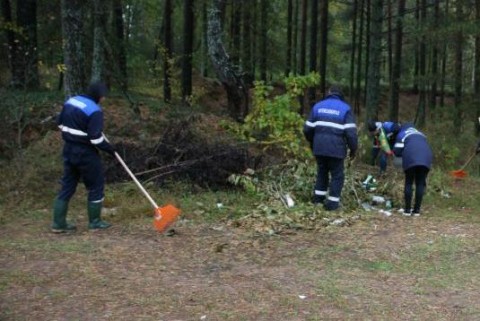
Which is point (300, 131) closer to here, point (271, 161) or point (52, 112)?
point (271, 161)

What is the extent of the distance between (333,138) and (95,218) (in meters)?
3.61

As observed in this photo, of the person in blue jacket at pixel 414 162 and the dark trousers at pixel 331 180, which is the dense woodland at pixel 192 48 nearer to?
the dark trousers at pixel 331 180

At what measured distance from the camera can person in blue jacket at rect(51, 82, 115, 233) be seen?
7.39 metres

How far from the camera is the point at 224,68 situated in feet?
43.8

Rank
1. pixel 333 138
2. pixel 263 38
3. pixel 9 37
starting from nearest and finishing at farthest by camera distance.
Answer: pixel 333 138 → pixel 9 37 → pixel 263 38

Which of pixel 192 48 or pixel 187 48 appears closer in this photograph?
pixel 187 48

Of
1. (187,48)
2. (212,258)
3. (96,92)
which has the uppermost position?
(187,48)

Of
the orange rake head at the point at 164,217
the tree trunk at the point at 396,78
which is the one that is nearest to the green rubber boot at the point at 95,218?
the orange rake head at the point at 164,217

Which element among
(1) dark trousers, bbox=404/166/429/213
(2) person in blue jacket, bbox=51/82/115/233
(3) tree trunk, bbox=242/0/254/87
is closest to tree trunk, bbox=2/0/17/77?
(2) person in blue jacket, bbox=51/82/115/233

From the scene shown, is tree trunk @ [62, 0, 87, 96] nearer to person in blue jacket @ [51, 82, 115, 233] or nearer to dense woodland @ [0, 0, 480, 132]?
dense woodland @ [0, 0, 480, 132]

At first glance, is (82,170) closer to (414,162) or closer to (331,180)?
(331,180)

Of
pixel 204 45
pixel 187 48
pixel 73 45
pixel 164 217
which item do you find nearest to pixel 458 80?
pixel 187 48

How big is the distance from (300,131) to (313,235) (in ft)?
11.8

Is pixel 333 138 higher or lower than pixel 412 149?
higher
